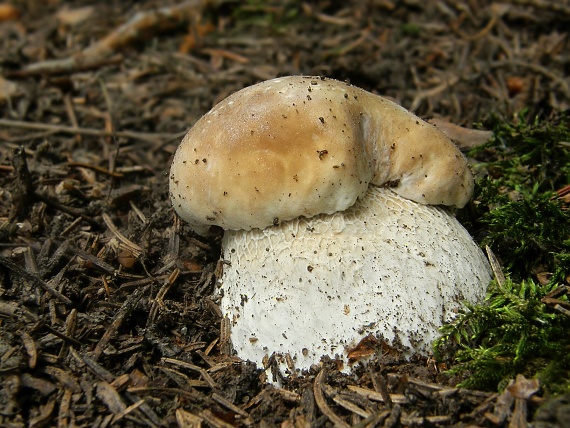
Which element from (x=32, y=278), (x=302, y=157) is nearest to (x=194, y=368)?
(x=32, y=278)

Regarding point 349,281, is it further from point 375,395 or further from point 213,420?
point 213,420

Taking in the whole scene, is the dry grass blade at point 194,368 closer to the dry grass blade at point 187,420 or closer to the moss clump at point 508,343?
the dry grass blade at point 187,420

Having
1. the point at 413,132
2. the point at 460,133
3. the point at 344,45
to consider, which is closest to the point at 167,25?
the point at 344,45

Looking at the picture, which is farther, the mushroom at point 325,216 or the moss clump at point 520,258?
the mushroom at point 325,216

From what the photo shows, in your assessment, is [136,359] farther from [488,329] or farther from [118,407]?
[488,329]

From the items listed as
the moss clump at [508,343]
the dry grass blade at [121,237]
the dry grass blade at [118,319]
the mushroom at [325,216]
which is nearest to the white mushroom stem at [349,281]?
the mushroom at [325,216]

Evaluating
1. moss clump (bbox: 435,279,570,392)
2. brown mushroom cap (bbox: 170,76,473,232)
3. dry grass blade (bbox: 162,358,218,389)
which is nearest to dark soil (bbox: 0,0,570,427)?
dry grass blade (bbox: 162,358,218,389)

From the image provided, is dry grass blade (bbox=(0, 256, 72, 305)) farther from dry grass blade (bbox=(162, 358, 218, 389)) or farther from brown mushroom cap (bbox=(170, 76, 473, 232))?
brown mushroom cap (bbox=(170, 76, 473, 232))
